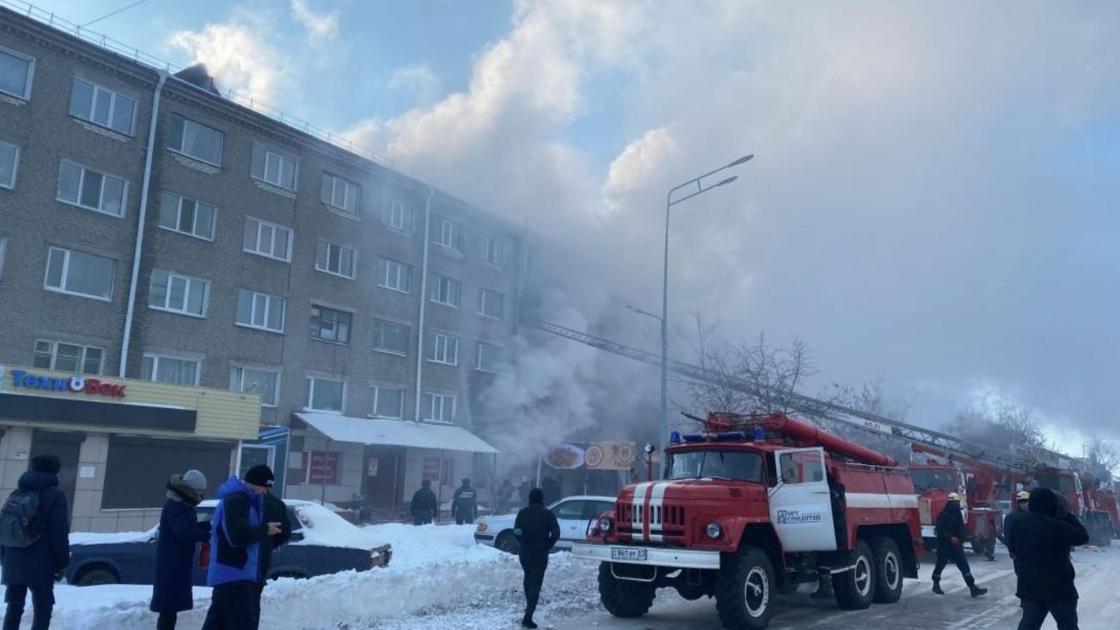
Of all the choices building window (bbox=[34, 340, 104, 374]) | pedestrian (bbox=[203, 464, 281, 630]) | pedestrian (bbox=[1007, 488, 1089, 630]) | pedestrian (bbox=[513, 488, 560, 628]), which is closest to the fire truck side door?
pedestrian (bbox=[513, 488, 560, 628])

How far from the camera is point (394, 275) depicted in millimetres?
32219

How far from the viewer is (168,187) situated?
24531mm

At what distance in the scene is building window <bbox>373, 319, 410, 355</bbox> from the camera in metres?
31.2

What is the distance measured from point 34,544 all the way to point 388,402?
25.1m

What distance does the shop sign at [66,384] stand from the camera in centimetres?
1905

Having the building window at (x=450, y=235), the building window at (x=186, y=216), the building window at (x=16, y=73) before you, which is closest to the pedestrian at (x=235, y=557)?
the building window at (x=16, y=73)

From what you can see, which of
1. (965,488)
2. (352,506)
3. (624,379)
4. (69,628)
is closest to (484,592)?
(69,628)

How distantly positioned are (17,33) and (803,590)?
2265cm

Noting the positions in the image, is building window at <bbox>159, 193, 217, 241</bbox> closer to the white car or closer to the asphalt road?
the white car

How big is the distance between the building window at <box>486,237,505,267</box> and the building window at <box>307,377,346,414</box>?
9587mm

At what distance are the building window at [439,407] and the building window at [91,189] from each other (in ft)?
44.8

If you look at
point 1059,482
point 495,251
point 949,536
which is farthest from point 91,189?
point 1059,482

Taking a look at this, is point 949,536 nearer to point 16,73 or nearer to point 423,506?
point 423,506

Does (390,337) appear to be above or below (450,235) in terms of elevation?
below
